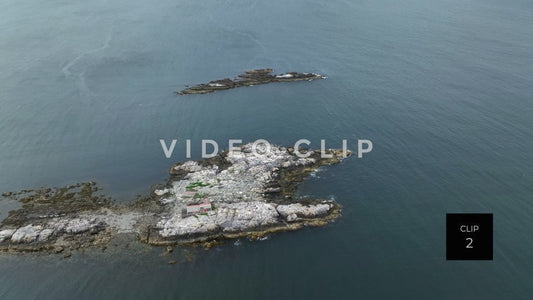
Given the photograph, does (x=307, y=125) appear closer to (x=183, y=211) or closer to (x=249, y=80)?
(x=249, y=80)

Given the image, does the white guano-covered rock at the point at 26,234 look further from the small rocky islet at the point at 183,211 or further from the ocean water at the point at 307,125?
the ocean water at the point at 307,125

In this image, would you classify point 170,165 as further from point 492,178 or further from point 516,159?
point 516,159

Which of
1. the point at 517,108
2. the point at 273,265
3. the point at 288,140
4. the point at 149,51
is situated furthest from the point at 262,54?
the point at 273,265

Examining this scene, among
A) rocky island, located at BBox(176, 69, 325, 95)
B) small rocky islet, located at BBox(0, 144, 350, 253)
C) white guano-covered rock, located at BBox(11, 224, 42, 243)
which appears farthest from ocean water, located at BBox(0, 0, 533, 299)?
rocky island, located at BBox(176, 69, 325, 95)

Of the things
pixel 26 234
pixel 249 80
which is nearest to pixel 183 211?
pixel 26 234

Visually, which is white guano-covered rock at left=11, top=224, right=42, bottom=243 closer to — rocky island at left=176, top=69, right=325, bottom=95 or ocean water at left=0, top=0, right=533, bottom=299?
ocean water at left=0, top=0, right=533, bottom=299

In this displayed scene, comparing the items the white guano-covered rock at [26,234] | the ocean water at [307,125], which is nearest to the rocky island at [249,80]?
the ocean water at [307,125]
